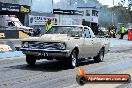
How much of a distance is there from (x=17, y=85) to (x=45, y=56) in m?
3.76

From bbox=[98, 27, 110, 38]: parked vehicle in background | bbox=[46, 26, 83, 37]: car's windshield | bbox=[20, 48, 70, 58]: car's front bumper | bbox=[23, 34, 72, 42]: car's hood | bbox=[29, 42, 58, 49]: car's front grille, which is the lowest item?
bbox=[98, 27, 110, 38]: parked vehicle in background

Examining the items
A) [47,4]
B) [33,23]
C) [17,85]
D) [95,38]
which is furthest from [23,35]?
[47,4]

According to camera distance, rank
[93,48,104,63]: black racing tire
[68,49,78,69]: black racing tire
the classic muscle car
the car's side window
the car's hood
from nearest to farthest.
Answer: the classic muscle car
the car's hood
[68,49,78,69]: black racing tire
the car's side window
[93,48,104,63]: black racing tire

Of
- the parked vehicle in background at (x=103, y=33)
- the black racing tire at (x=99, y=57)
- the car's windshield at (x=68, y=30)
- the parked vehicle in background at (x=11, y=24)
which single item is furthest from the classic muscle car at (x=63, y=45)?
the parked vehicle in background at (x=11, y=24)

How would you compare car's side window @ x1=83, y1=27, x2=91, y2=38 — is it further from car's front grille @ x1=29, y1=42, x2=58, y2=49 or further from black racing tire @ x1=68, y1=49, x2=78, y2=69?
car's front grille @ x1=29, y1=42, x2=58, y2=49

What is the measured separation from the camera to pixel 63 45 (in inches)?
483

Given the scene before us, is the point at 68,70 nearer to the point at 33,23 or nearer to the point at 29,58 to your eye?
the point at 29,58

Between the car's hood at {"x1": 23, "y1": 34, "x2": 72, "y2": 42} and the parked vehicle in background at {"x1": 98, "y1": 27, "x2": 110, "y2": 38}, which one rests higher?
the car's hood at {"x1": 23, "y1": 34, "x2": 72, "y2": 42}

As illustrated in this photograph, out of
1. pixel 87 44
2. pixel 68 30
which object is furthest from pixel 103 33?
pixel 68 30

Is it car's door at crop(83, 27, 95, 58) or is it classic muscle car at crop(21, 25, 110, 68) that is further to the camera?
car's door at crop(83, 27, 95, 58)

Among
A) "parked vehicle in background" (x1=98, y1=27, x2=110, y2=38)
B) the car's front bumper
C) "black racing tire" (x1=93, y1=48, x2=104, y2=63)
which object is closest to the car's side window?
"black racing tire" (x1=93, y1=48, x2=104, y2=63)

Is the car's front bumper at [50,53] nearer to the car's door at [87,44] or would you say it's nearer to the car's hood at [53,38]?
the car's hood at [53,38]

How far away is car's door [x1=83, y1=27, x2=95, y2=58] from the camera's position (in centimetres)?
1405

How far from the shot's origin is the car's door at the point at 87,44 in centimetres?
1405
